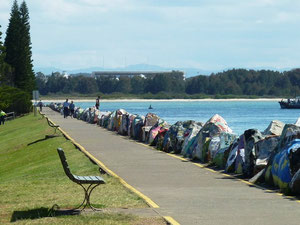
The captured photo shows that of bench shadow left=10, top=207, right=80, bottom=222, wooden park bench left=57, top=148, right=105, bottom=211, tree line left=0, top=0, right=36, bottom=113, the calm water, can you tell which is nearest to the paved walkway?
wooden park bench left=57, top=148, right=105, bottom=211

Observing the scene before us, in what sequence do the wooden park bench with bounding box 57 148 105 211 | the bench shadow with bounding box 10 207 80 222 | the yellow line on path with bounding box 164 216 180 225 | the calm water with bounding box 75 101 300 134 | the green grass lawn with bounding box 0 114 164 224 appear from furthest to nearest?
the calm water with bounding box 75 101 300 134, the wooden park bench with bounding box 57 148 105 211, the bench shadow with bounding box 10 207 80 222, the green grass lawn with bounding box 0 114 164 224, the yellow line on path with bounding box 164 216 180 225

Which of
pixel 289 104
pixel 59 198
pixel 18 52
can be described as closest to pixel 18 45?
pixel 18 52

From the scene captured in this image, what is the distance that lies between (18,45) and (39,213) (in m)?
79.6

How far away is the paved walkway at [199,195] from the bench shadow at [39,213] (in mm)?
1366

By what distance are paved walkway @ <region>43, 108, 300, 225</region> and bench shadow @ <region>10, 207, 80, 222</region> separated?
1.37 metres

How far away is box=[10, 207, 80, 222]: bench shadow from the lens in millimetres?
10609

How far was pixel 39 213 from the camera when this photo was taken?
10.8 metres

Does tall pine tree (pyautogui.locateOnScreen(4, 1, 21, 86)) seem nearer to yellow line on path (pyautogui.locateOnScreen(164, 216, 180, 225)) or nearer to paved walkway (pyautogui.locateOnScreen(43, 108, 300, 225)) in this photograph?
paved walkway (pyautogui.locateOnScreen(43, 108, 300, 225))

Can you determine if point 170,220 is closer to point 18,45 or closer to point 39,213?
point 39,213

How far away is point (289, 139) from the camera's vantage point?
46.6 ft

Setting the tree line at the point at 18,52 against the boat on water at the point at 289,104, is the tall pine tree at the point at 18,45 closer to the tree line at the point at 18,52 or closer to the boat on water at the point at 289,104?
the tree line at the point at 18,52

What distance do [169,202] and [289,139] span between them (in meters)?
3.37

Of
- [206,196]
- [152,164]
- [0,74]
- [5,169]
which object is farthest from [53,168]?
[0,74]

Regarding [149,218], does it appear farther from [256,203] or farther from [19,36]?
[19,36]
